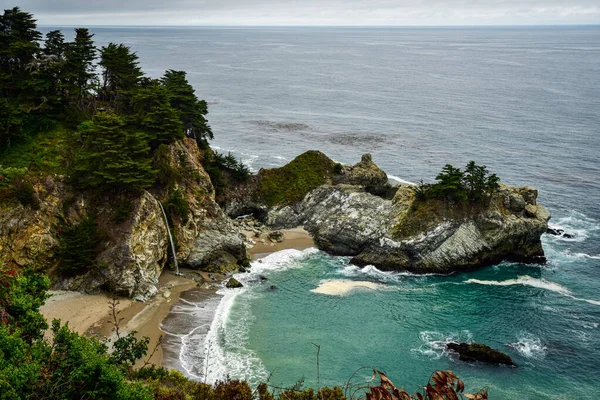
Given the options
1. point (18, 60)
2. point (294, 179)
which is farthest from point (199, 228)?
point (18, 60)

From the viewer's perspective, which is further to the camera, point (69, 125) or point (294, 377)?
point (69, 125)

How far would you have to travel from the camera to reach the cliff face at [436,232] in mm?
54656

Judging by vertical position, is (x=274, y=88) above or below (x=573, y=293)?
Answer: above

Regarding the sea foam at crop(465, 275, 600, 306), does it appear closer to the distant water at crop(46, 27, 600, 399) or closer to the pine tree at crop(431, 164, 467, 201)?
the distant water at crop(46, 27, 600, 399)

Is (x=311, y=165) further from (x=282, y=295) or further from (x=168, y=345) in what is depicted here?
(x=168, y=345)

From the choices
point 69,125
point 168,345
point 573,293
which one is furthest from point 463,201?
point 69,125

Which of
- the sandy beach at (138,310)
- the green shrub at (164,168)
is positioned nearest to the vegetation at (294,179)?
the green shrub at (164,168)

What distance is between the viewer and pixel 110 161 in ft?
158

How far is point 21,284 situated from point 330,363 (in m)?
22.9

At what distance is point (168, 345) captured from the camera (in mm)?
39875

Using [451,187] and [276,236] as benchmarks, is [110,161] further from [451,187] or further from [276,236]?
[451,187]

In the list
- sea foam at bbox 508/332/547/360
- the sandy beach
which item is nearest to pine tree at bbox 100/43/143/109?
the sandy beach

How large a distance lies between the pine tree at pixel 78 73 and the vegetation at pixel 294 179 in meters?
24.5

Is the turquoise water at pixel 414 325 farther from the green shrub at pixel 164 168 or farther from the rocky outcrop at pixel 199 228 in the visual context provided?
the green shrub at pixel 164 168
